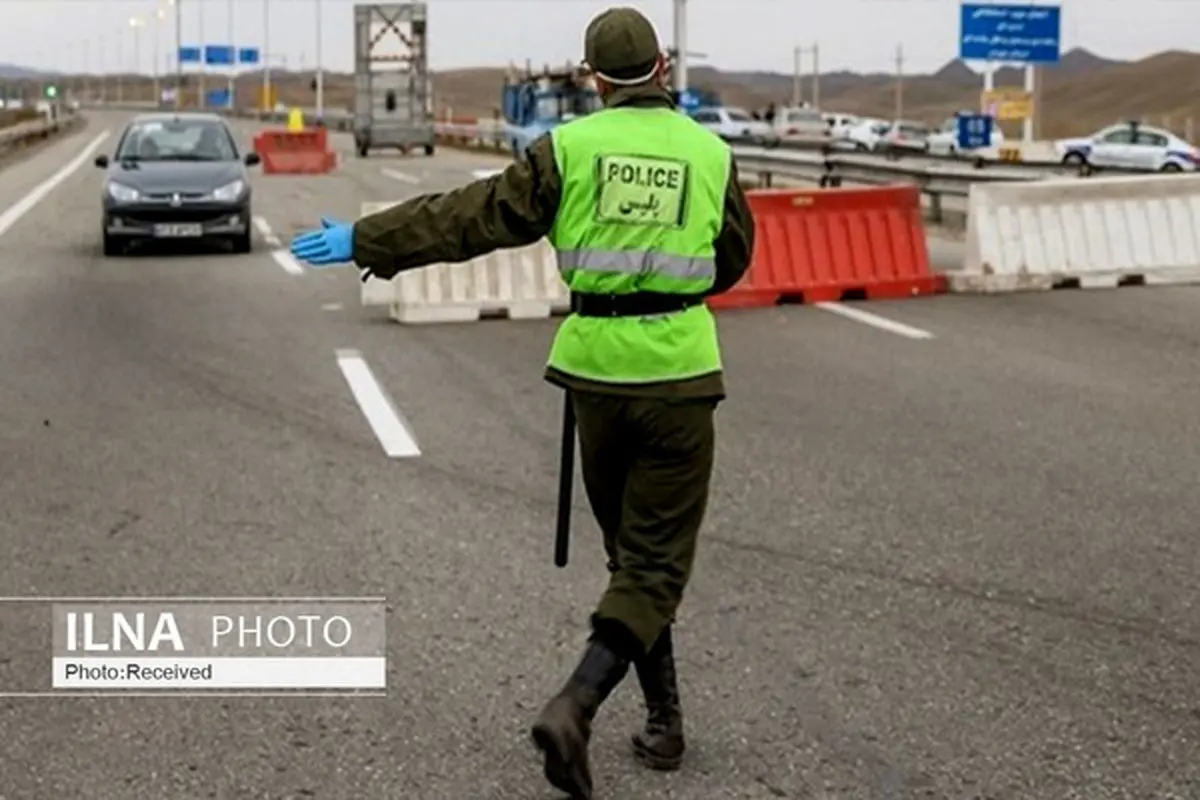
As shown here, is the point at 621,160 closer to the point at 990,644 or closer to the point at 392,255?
the point at 392,255

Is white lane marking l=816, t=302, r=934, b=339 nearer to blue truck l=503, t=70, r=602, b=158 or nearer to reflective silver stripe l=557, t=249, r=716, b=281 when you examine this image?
reflective silver stripe l=557, t=249, r=716, b=281

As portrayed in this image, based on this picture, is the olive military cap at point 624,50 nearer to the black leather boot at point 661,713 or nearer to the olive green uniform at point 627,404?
the olive green uniform at point 627,404

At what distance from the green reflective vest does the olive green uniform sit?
1.7 inches

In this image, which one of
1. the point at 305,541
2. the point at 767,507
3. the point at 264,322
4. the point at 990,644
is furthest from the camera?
the point at 264,322

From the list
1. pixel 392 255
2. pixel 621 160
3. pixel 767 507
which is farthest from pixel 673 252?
pixel 767 507

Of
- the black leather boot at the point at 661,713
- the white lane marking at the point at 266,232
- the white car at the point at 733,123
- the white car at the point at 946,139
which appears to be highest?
the white car at the point at 733,123

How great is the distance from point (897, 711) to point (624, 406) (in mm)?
1330

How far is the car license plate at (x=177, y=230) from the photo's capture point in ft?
71.7

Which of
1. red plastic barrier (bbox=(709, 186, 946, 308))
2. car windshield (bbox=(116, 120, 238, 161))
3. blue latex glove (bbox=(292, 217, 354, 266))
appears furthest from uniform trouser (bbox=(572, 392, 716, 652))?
car windshield (bbox=(116, 120, 238, 161))

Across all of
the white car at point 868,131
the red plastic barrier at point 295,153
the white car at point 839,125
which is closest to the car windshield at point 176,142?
the red plastic barrier at point 295,153

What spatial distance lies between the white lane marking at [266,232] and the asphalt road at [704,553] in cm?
964

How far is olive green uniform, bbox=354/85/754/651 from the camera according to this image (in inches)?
191

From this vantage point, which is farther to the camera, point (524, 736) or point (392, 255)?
point (524, 736)

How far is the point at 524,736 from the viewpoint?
538 centimetres
